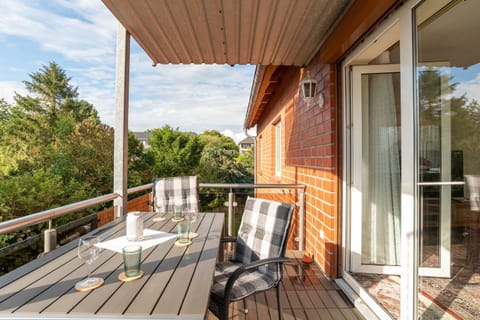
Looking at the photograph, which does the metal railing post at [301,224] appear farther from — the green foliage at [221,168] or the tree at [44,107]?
the tree at [44,107]

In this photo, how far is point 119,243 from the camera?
5.75 feet

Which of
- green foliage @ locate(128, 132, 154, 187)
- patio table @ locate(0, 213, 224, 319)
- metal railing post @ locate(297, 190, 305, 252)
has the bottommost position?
metal railing post @ locate(297, 190, 305, 252)

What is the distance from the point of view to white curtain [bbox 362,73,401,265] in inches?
98.9

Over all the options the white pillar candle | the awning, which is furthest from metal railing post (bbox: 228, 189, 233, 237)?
the white pillar candle

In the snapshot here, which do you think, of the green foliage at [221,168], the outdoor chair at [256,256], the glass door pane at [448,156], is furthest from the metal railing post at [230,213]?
the green foliage at [221,168]

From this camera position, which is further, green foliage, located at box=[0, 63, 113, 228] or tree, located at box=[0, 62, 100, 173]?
tree, located at box=[0, 62, 100, 173]

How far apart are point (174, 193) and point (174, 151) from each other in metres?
8.63

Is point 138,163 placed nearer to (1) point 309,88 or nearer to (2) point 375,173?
(1) point 309,88

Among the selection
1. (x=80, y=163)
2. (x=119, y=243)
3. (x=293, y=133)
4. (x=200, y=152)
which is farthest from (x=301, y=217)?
(x=200, y=152)

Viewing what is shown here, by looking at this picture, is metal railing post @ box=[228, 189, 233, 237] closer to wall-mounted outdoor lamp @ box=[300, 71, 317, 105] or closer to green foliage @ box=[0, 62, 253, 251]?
green foliage @ box=[0, 62, 253, 251]

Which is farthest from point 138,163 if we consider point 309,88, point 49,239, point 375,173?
point 375,173

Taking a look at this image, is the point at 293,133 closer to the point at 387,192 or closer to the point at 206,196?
the point at 206,196

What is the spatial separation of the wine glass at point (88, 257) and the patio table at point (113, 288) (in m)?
0.03

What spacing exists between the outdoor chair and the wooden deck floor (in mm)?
406
